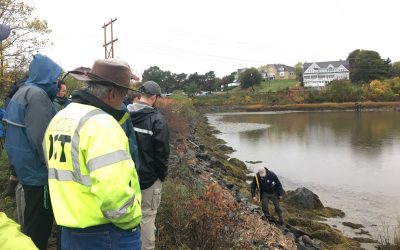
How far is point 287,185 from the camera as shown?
55.8 ft

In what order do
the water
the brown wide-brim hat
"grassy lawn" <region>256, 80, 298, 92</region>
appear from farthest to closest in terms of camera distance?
"grassy lawn" <region>256, 80, 298, 92</region>, the water, the brown wide-brim hat

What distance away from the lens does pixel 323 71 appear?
125188 millimetres

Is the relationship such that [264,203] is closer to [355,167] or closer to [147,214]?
[147,214]

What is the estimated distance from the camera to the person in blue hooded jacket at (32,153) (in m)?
3.38

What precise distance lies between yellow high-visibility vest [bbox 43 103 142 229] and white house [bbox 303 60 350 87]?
123520mm

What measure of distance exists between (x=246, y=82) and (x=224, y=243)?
103839 millimetres

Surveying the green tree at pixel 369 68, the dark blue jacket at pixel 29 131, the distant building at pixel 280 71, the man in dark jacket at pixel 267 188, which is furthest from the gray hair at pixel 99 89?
the distant building at pixel 280 71

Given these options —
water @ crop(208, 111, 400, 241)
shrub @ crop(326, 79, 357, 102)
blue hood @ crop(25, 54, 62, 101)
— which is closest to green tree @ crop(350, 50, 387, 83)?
shrub @ crop(326, 79, 357, 102)

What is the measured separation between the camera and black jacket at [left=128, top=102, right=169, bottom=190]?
414cm

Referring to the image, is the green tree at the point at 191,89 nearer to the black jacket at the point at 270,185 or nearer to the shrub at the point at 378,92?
the shrub at the point at 378,92

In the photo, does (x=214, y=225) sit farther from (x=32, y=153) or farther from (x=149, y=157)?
(x=32, y=153)

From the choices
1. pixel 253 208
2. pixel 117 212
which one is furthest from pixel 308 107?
pixel 117 212

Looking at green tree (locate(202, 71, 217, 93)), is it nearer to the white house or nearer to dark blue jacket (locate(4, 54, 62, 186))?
the white house

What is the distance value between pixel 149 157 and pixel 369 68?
97663mm
